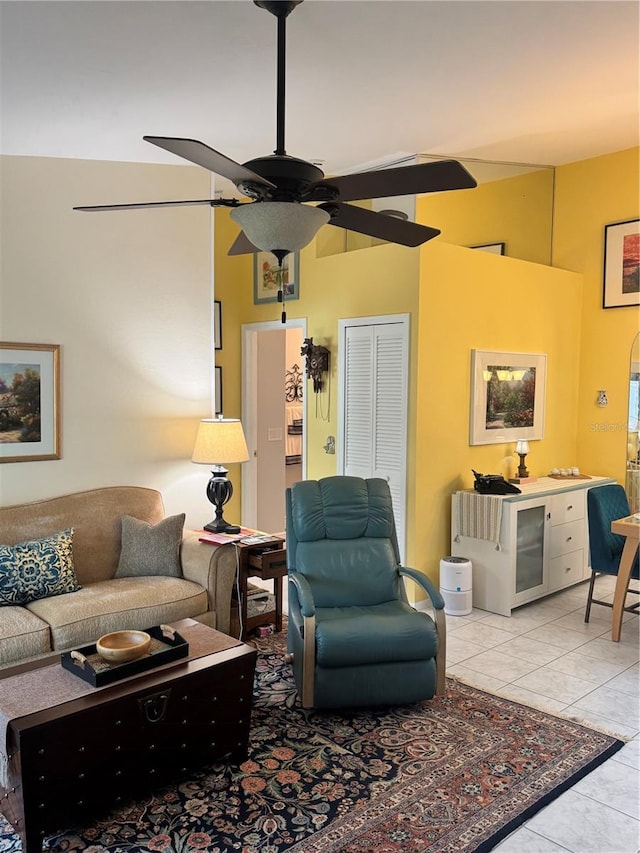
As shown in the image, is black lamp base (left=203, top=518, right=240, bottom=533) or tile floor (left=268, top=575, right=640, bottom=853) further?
black lamp base (left=203, top=518, right=240, bottom=533)

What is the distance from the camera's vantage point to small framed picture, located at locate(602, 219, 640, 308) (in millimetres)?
5676

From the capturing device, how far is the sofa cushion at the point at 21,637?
316 cm

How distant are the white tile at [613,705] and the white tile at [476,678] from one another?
397 millimetres

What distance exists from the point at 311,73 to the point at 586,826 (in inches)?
130

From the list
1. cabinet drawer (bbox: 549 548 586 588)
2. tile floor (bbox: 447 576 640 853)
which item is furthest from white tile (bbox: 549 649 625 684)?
cabinet drawer (bbox: 549 548 586 588)

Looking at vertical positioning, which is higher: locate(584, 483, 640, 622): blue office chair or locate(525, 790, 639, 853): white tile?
locate(584, 483, 640, 622): blue office chair

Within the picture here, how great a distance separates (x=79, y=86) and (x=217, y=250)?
10.5ft

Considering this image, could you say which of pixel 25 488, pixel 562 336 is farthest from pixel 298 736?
pixel 562 336

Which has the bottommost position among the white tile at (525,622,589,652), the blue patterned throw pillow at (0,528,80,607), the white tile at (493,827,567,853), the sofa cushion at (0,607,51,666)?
the white tile at (493,827,567,853)

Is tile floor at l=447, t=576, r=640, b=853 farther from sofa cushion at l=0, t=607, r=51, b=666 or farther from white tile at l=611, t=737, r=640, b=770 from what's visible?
sofa cushion at l=0, t=607, r=51, b=666

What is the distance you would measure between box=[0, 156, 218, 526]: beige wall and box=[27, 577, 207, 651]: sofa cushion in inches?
29.4

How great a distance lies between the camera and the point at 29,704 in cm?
247

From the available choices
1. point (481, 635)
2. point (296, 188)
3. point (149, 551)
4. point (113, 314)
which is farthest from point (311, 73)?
point (481, 635)

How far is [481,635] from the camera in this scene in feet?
14.6
